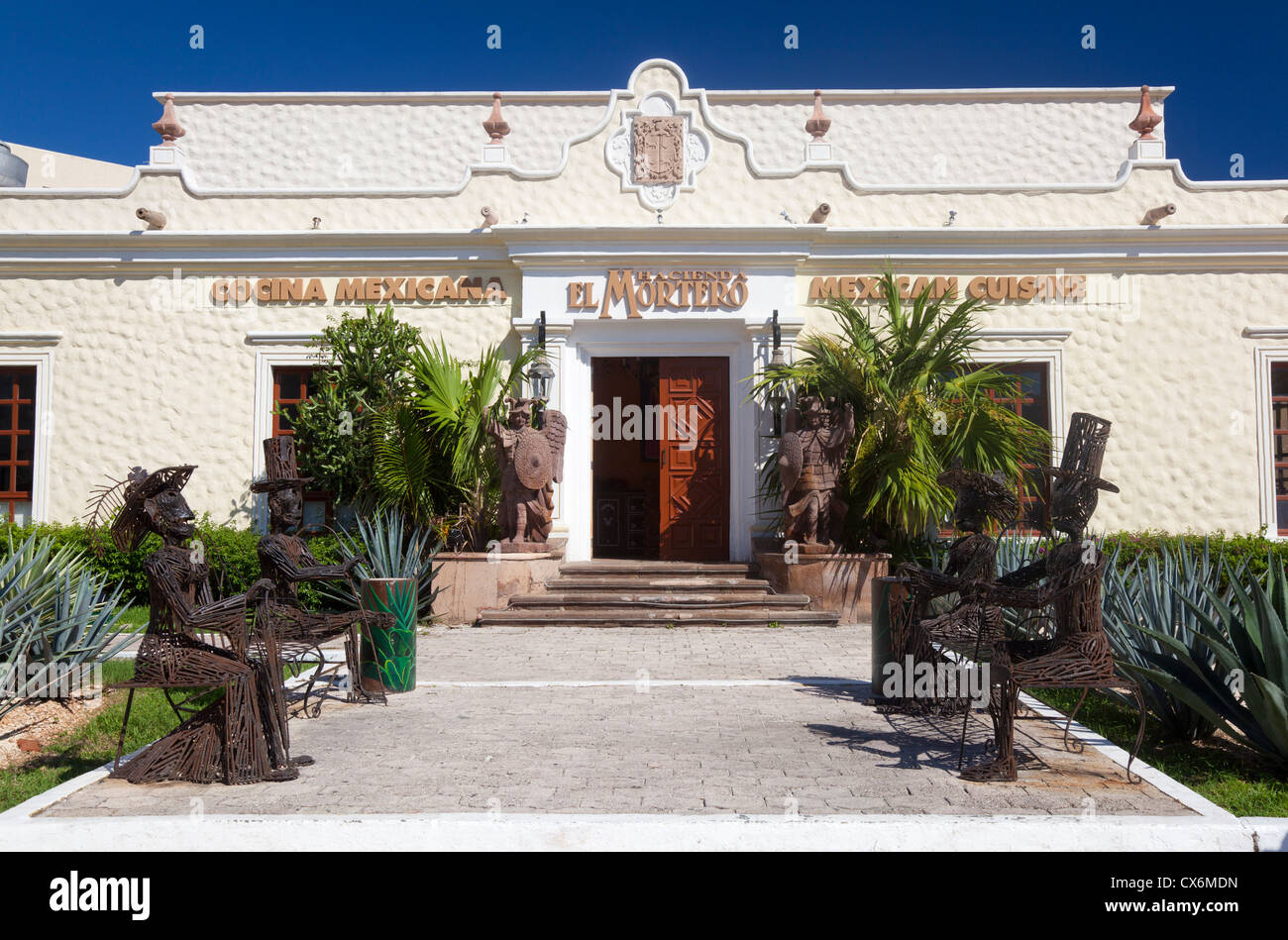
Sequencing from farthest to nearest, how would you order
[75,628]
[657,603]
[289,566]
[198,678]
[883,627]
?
[657,603] < [75,628] < [883,627] < [289,566] < [198,678]

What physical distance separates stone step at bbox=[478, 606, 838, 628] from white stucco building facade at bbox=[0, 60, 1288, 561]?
6.91 ft

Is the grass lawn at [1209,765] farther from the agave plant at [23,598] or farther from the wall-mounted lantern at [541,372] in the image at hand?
the wall-mounted lantern at [541,372]

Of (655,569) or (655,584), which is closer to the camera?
(655,584)

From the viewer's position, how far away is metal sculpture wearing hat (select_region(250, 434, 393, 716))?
595 cm

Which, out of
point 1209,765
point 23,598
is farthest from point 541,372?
point 1209,765

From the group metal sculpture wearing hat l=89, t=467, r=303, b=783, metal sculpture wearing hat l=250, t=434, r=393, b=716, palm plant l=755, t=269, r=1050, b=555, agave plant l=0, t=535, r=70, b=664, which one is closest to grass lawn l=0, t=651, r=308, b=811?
metal sculpture wearing hat l=89, t=467, r=303, b=783

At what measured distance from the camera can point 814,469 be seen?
11.0m

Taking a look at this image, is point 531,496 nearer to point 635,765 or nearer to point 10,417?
point 635,765

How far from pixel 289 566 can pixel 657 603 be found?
5.51 meters

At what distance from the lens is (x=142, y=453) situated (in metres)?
13.1

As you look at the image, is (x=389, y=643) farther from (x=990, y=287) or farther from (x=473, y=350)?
(x=990, y=287)

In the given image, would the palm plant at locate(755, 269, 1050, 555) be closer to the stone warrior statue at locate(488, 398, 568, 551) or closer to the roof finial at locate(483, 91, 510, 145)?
the stone warrior statue at locate(488, 398, 568, 551)

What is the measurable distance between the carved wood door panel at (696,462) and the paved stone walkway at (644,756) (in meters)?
4.97

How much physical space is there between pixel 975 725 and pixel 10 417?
13.5m
